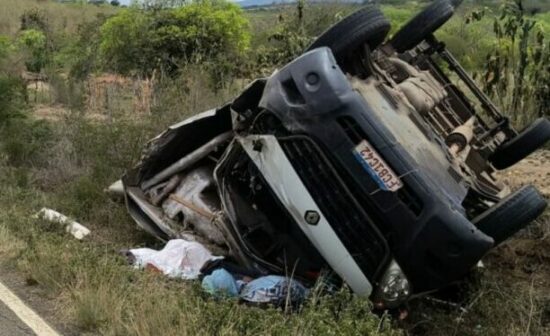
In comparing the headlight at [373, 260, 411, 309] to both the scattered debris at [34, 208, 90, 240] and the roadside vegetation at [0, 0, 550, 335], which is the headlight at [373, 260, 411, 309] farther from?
the scattered debris at [34, 208, 90, 240]

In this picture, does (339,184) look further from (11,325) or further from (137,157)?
(137,157)

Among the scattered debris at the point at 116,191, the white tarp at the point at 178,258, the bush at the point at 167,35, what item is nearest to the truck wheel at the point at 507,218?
the white tarp at the point at 178,258

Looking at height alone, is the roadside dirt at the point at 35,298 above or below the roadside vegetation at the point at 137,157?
above

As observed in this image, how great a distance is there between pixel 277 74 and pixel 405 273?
168 cm

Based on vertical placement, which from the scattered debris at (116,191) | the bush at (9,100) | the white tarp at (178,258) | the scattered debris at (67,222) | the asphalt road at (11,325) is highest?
the bush at (9,100)

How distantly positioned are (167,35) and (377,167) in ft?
39.6

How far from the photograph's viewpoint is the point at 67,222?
6.42m

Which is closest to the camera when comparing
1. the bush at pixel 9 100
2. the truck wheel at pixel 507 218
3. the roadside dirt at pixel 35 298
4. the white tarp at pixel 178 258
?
the roadside dirt at pixel 35 298

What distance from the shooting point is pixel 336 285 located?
508 cm

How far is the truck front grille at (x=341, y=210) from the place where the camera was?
486 cm

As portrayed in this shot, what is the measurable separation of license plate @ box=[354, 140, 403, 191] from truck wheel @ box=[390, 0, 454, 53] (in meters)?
2.85

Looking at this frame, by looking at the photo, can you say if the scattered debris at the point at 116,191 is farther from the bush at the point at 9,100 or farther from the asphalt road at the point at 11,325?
the bush at the point at 9,100

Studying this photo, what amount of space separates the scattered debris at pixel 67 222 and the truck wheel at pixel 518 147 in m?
3.98

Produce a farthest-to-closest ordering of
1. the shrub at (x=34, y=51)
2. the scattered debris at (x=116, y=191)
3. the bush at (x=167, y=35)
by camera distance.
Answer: the shrub at (x=34, y=51)
the bush at (x=167, y=35)
the scattered debris at (x=116, y=191)
